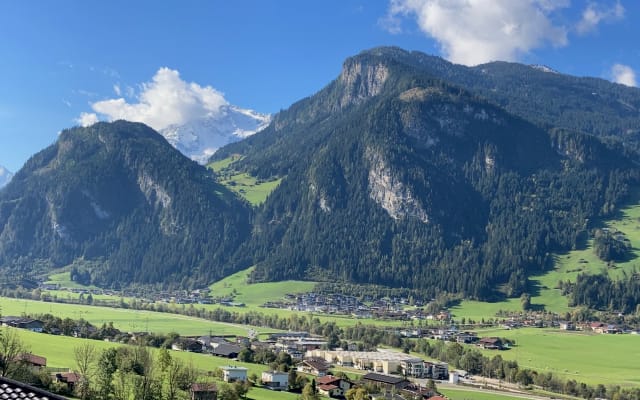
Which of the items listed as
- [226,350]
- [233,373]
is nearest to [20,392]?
[233,373]

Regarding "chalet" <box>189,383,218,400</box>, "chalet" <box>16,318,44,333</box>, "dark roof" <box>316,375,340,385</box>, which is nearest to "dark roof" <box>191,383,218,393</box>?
"chalet" <box>189,383,218,400</box>

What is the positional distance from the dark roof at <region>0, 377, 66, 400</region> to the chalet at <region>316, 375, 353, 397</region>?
7884 centimetres

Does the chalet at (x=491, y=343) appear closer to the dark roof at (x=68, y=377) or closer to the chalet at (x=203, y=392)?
the chalet at (x=203, y=392)

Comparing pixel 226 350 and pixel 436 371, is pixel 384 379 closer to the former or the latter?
pixel 436 371

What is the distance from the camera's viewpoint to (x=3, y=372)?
53.6 m

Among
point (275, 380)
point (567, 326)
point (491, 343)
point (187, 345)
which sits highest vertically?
point (567, 326)

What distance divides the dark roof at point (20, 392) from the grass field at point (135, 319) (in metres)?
127

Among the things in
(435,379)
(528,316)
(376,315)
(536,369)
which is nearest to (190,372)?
(435,379)

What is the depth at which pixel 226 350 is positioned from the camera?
4257 inches

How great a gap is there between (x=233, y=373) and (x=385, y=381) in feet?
78.0

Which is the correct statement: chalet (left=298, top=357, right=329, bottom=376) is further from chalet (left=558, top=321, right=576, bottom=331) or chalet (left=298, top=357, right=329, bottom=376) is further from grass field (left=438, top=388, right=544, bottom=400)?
chalet (left=558, top=321, right=576, bottom=331)

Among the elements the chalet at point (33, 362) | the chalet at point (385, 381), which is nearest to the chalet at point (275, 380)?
the chalet at point (385, 381)

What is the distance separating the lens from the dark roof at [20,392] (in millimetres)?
9484

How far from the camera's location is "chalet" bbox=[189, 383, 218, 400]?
6438 cm
